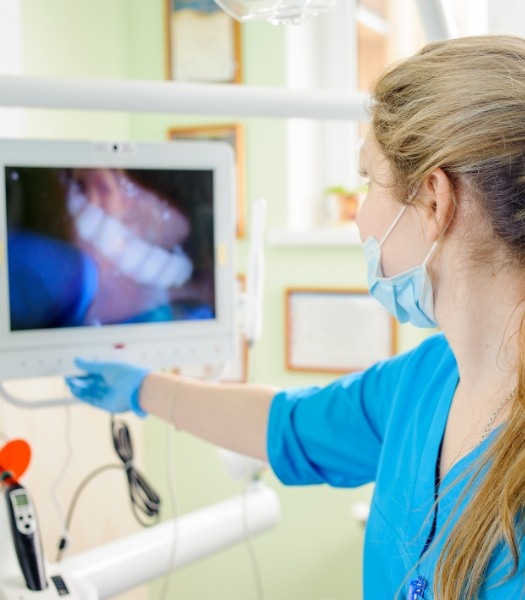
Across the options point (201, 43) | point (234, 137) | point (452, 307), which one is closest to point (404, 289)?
point (452, 307)

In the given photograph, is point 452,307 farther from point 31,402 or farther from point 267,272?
point 267,272

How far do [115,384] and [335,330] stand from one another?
1.04 m

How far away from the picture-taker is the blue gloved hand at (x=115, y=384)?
1.39m

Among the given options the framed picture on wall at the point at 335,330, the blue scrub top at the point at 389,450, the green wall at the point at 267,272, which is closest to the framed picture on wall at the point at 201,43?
the green wall at the point at 267,272

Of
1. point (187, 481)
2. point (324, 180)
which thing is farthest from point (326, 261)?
point (187, 481)

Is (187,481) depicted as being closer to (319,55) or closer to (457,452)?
(319,55)

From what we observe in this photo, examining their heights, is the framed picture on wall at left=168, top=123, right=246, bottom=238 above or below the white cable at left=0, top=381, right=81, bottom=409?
above

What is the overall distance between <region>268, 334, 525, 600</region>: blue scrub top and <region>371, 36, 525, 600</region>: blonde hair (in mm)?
32

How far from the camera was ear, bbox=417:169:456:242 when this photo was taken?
91 cm

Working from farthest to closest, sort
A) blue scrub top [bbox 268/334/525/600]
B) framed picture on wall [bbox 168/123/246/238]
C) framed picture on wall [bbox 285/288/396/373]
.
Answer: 1. framed picture on wall [bbox 168/123/246/238]
2. framed picture on wall [bbox 285/288/396/373]
3. blue scrub top [bbox 268/334/525/600]

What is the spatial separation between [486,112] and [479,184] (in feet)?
0.24

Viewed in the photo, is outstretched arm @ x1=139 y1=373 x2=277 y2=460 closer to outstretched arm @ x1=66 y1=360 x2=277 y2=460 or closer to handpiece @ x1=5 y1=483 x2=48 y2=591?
outstretched arm @ x1=66 y1=360 x2=277 y2=460

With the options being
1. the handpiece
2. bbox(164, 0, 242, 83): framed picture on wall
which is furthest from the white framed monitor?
bbox(164, 0, 242, 83): framed picture on wall

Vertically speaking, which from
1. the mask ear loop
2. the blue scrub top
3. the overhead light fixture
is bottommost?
the blue scrub top
